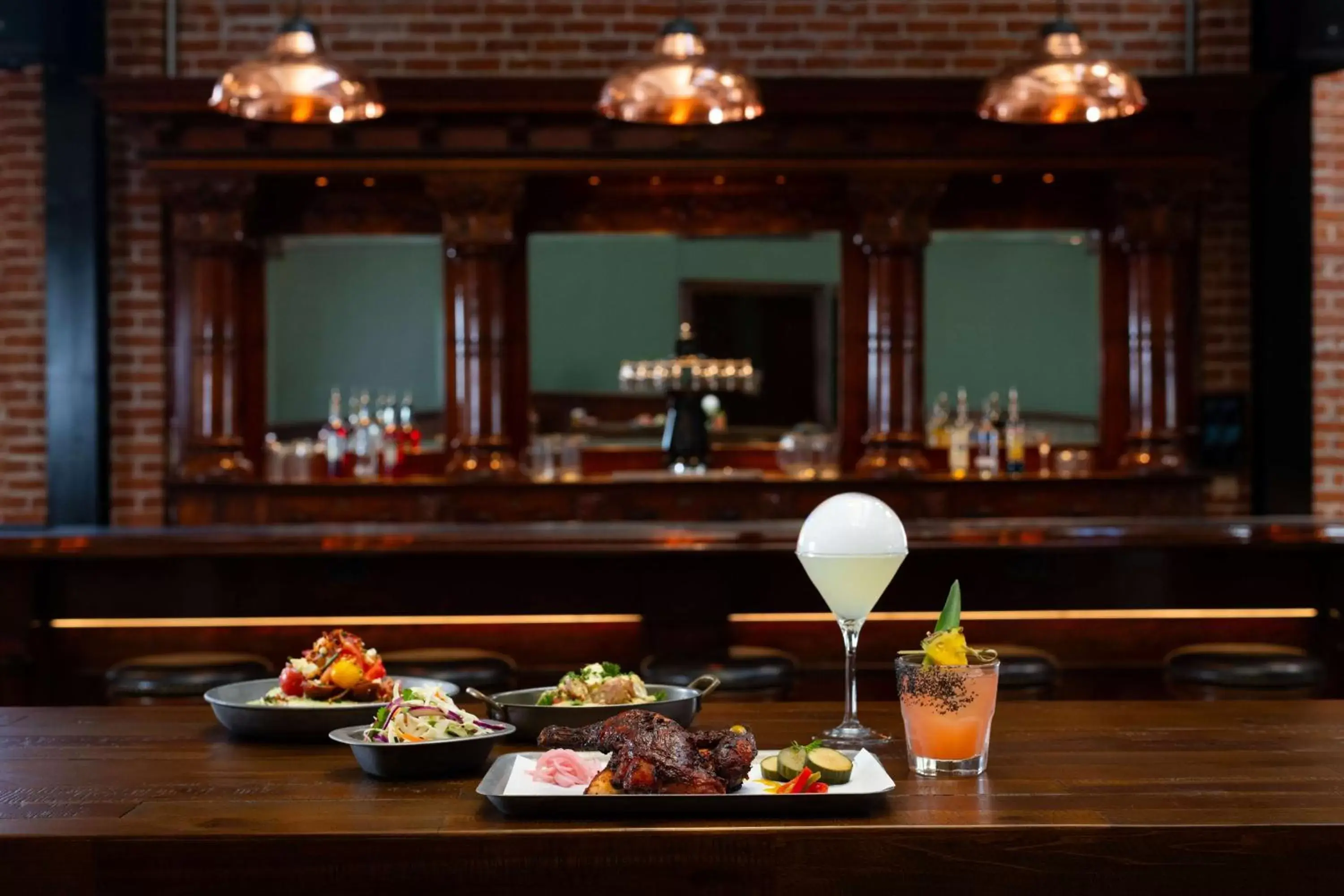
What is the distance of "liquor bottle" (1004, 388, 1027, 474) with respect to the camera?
6.67 m

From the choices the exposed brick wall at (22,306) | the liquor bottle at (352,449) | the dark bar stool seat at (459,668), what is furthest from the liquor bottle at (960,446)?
the exposed brick wall at (22,306)

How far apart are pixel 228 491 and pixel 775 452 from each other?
2.39m

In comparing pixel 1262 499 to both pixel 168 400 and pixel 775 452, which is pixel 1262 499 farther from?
pixel 168 400

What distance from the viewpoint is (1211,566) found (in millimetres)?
A: 4047

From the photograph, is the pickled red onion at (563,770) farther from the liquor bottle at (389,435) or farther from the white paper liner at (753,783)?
the liquor bottle at (389,435)

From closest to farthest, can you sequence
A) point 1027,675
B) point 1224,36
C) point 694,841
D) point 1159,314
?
point 694,841 → point 1027,675 → point 1159,314 → point 1224,36

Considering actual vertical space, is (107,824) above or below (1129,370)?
below

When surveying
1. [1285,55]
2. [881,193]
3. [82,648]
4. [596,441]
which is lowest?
[82,648]

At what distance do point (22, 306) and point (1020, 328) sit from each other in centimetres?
448

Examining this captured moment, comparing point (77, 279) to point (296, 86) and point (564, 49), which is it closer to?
point (564, 49)

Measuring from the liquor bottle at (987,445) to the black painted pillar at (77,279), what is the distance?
3.85 m

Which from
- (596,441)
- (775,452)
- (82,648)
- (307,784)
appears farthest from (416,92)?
(307,784)

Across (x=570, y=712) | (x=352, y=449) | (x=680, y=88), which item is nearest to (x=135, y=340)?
(x=352, y=449)

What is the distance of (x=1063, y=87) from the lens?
14.1 feet
